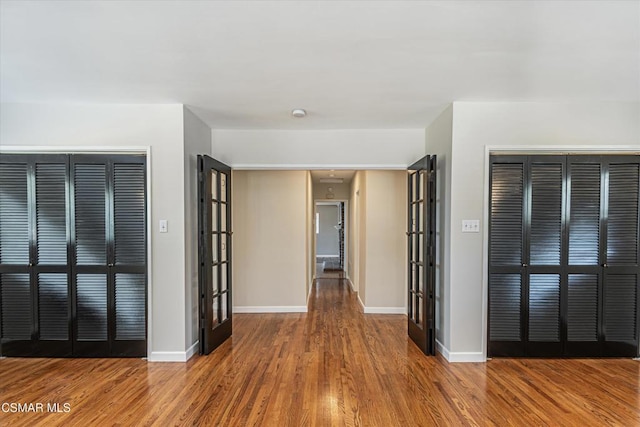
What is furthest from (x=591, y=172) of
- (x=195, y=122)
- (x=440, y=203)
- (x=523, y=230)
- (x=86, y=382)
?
(x=86, y=382)

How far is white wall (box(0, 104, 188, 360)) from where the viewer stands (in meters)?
3.36

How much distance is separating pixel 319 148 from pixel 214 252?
178 centimetres

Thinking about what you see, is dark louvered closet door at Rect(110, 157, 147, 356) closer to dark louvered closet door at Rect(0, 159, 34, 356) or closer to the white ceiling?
the white ceiling

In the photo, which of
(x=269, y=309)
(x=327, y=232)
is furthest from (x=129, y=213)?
(x=327, y=232)

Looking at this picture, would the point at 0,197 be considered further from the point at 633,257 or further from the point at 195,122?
the point at 633,257

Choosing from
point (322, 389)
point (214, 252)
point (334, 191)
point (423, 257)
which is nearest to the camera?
point (322, 389)

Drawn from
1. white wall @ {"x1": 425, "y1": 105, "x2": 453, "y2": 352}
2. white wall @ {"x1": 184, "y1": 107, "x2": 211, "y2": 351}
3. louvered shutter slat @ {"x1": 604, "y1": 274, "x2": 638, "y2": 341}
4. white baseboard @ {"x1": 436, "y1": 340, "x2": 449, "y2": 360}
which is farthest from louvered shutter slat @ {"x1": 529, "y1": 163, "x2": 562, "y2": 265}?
white wall @ {"x1": 184, "y1": 107, "x2": 211, "y2": 351}

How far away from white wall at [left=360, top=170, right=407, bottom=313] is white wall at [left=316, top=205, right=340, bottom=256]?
871 cm

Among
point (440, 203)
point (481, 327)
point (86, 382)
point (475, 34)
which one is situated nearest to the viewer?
point (475, 34)

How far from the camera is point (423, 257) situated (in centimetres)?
364

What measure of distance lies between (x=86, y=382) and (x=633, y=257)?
17.6 ft

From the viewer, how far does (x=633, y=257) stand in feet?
11.1

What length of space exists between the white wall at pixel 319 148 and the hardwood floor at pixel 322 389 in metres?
2.17

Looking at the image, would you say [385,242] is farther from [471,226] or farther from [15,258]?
[15,258]
